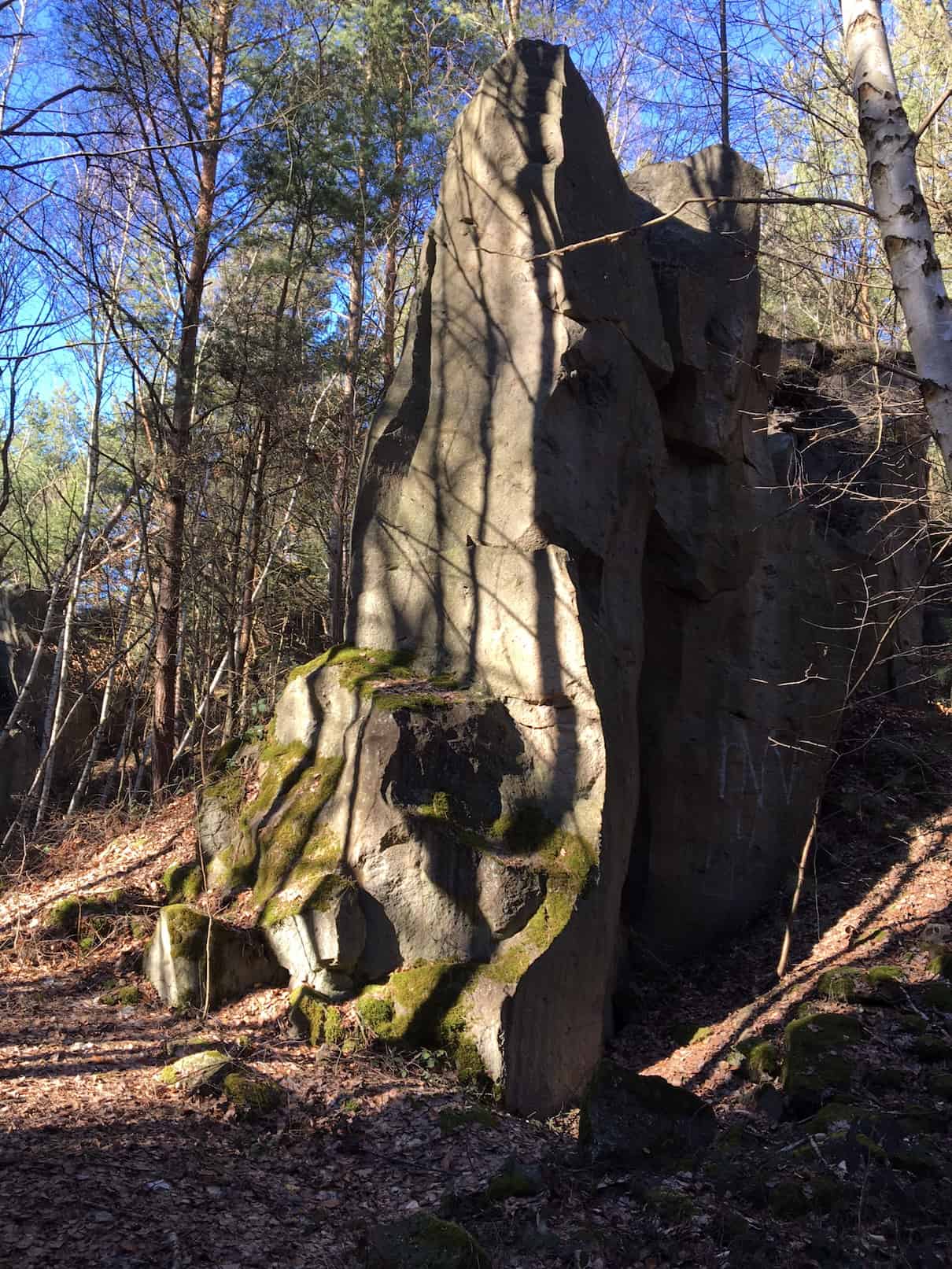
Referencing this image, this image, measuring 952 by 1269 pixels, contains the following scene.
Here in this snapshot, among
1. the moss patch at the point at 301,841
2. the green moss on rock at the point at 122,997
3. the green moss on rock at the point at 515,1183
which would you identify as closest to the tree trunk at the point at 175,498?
the moss patch at the point at 301,841

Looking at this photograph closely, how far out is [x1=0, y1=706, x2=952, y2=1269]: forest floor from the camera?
4.45 meters

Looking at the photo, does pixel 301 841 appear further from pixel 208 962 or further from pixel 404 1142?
pixel 404 1142

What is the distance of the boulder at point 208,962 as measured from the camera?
23.4 ft

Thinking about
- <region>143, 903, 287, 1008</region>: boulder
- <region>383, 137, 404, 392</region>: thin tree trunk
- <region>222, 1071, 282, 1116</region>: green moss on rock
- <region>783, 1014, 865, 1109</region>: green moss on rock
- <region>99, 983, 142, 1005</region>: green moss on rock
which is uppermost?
<region>383, 137, 404, 392</region>: thin tree trunk

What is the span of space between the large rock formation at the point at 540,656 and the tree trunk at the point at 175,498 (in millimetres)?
3472

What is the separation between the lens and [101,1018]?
6.95m

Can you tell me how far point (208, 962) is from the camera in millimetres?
7016

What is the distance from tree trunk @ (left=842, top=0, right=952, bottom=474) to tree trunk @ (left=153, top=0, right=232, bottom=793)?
8558mm

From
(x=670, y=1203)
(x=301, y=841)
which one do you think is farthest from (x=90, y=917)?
(x=670, y=1203)

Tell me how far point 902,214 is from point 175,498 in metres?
8.92

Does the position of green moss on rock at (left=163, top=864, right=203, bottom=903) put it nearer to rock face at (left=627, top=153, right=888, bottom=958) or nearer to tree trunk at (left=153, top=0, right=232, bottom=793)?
tree trunk at (left=153, top=0, right=232, bottom=793)

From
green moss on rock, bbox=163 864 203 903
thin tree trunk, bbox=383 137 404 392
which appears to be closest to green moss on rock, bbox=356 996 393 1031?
green moss on rock, bbox=163 864 203 903

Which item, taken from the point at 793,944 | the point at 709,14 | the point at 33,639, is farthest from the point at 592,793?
the point at 33,639

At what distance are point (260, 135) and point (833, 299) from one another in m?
7.56
